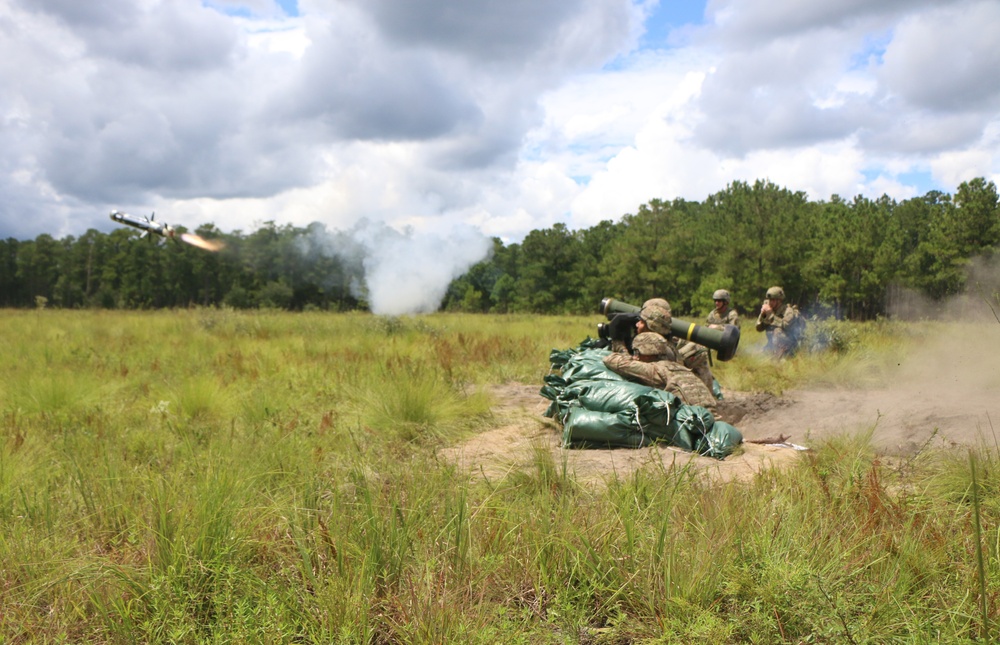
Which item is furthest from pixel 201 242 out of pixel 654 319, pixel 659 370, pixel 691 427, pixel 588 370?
pixel 691 427

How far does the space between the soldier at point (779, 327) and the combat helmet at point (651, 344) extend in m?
5.48

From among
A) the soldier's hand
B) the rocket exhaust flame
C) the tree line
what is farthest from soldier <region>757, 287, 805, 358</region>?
the rocket exhaust flame

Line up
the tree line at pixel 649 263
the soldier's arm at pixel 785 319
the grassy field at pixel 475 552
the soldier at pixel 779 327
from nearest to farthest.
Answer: the grassy field at pixel 475 552 → the soldier at pixel 779 327 → the soldier's arm at pixel 785 319 → the tree line at pixel 649 263

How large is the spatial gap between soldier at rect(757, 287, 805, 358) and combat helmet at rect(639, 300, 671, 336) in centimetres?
529

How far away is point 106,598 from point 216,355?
7.79 m

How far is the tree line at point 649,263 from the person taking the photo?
26047mm

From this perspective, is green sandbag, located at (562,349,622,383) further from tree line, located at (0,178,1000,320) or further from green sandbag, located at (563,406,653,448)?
tree line, located at (0,178,1000,320)

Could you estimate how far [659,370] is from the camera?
5.95 metres

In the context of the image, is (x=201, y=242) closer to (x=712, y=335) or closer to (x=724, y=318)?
(x=724, y=318)

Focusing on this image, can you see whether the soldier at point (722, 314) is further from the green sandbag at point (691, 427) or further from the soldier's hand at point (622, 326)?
the green sandbag at point (691, 427)

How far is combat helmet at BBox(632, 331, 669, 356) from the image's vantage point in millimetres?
6102

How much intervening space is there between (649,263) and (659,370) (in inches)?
1354

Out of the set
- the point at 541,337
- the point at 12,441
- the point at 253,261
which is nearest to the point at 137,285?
the point at 253,261

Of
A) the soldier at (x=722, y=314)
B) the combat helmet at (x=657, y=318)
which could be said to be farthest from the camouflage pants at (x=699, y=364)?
the soldier at (x=722, y=314)
